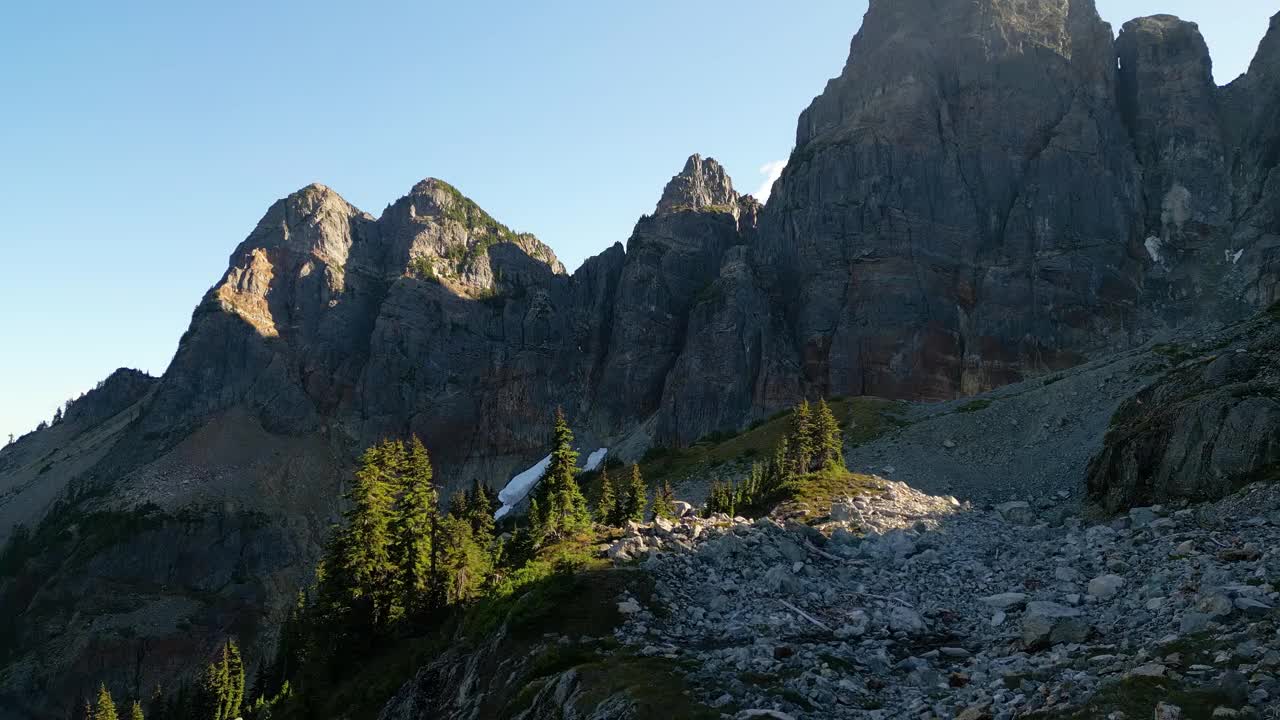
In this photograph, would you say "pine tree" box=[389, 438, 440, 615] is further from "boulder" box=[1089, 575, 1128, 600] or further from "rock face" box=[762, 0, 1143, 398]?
"rock face" box=[762, 0, 1143, 398]

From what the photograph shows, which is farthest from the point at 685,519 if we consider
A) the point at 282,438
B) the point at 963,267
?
the point at 282,438

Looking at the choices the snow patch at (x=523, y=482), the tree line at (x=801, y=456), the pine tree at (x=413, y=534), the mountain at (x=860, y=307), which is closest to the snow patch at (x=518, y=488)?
the snow patch at (x=523, y=482)

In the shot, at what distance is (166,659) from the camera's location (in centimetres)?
12775

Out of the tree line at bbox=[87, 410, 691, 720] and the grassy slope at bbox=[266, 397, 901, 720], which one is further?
the tree line at bbox=[87, 410, 691, 720]

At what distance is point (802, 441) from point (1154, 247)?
119070 millimetres

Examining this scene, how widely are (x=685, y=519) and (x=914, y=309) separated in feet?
424

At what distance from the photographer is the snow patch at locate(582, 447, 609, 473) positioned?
171125 mm

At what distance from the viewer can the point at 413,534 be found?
46.3 meters

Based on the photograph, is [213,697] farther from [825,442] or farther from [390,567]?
[825,442]

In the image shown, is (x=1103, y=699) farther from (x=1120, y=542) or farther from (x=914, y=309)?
(x=914, y=309)

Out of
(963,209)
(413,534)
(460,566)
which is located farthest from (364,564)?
(963,209)

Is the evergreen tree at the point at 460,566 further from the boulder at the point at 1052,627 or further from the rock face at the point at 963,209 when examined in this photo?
the rock face at the point at 963,209

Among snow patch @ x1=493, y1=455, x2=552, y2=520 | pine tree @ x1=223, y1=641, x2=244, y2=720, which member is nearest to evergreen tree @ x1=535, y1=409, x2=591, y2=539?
pine tree @ x1=223, y1=641, x2=244, y2=720

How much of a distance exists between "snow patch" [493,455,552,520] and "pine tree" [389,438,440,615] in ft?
349
